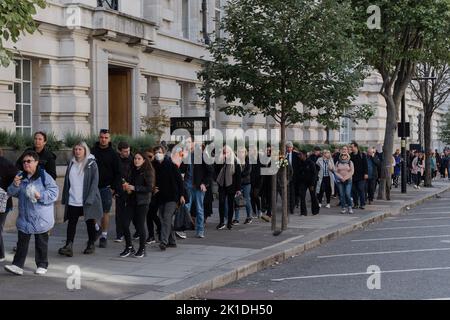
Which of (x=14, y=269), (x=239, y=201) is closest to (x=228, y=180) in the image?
(x=239, y=201)

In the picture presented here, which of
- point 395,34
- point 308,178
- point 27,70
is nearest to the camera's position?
point 27,70

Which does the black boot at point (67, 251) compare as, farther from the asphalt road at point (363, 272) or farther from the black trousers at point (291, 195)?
the black trousers at point (291, 195)

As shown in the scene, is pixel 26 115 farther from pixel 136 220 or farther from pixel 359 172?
pixel 359 172

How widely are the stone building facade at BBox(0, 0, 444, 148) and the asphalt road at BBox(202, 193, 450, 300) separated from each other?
6.20 meters

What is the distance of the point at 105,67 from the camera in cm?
1988

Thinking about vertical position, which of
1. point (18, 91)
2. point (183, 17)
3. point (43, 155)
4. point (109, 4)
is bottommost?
point (43, 155)

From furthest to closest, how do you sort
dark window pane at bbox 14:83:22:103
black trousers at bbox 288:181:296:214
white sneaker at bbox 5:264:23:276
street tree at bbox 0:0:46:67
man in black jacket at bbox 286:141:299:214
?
man in black jacket at bbox 286:141:299:214, black trousers at bbox 288:181:296:214, dark window pane at bbox 14:83:22:103, white sneaker at bbox 5:264:23:276, street tree at bbox 0:0:46:67

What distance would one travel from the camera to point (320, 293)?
29.7 feet

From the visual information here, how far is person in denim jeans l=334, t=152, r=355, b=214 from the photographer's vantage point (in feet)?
64.7

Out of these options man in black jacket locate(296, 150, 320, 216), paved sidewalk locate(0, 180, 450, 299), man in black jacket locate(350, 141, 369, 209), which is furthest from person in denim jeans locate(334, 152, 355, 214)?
paved sidewalk locate(0, 180, 450, 299)

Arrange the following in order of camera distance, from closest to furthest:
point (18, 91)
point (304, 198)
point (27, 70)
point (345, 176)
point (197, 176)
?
point (197, 176)
point (18, 91)
point (27, 70)
point (304, 198)
point (345, 176)

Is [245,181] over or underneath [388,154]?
underneath

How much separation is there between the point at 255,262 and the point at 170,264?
1339mm

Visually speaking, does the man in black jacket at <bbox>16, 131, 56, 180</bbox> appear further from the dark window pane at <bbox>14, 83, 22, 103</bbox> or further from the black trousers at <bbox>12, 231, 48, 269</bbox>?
the dark window pane at <bbox>14, 83, 22, 103</bbox>
